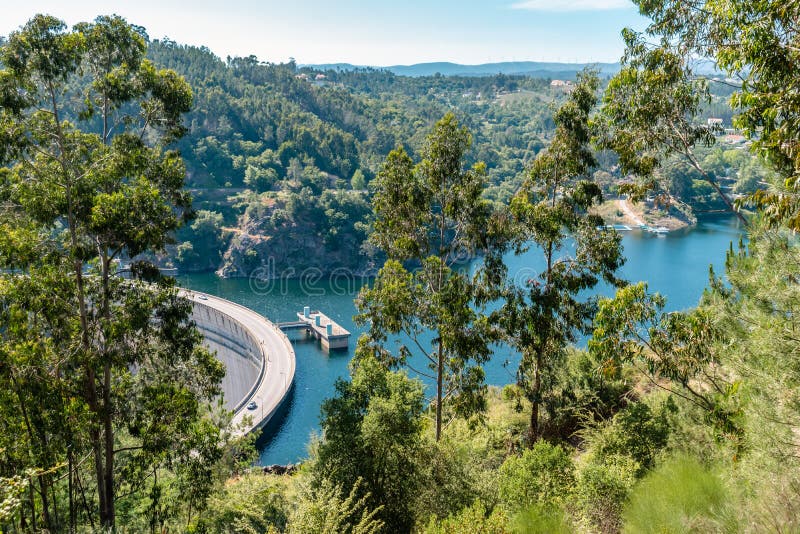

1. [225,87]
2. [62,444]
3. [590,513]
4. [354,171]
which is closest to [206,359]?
[62,444]

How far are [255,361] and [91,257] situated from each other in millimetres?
46170

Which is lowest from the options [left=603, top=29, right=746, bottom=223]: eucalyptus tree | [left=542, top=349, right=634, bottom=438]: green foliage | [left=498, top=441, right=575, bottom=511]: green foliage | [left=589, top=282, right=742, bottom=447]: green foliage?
[left=542, top=349, right=634, bottom=438]: green foliage

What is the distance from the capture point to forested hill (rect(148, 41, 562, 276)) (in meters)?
93.2

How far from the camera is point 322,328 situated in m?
61.9

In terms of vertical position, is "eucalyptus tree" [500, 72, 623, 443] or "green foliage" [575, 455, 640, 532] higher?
"eucalyptus tree" [500, 72, 623, 443]

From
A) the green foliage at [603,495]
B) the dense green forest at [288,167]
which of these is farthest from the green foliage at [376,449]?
the dense green forest at [288,167]

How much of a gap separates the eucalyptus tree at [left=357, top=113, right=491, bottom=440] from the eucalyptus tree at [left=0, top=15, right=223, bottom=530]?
5582 millimetres

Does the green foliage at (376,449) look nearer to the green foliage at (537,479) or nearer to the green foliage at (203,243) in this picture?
the green foliage at (537,479)

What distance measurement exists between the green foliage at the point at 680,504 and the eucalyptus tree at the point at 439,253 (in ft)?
19.8

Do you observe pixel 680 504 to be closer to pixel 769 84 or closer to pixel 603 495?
pixel 603 495

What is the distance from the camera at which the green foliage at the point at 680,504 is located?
8.54 m

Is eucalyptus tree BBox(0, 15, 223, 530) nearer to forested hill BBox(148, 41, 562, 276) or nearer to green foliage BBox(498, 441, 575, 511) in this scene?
green foliage BBox(498, 441, 575, 511)

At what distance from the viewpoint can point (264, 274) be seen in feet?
293

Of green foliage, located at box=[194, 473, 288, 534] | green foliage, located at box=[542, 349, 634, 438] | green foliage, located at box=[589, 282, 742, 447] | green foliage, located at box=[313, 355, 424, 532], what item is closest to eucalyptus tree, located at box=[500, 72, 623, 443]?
green foliage, located at box=[589, 282, 742, 447]
